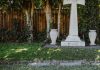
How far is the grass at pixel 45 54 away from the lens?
40.5ft

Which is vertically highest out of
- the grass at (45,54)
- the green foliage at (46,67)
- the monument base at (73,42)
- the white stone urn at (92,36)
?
the white stone urn at (92,36)

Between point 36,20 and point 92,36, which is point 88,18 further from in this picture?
point 36,20

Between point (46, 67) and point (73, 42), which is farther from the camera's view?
point (73, 42)

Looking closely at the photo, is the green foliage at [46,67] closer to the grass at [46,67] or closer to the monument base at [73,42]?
the grass at [46,67]

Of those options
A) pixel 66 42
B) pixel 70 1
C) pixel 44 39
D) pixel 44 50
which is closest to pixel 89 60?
pixel 44 50

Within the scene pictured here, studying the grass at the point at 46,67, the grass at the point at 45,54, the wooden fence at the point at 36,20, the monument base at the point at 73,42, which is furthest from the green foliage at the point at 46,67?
the wooden fence at the point at 36,20

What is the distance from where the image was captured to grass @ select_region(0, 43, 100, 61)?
486 inches

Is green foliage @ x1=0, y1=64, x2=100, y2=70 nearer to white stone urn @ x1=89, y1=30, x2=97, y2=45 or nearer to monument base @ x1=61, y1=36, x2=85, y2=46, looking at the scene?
monument base @ x1=61, y1=36, x2=85, y2=46

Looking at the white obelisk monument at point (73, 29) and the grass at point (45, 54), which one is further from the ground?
the white obelisk monument at point (73, 29)

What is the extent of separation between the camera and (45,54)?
13.2 m

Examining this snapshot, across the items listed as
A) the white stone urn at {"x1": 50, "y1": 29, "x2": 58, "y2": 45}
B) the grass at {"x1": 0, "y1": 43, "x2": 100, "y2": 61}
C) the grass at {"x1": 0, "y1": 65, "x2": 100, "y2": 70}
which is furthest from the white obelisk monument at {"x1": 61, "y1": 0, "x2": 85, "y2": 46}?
the grass at {"x1": 0, "y1": 65, "x2": 100, "y2": 70}

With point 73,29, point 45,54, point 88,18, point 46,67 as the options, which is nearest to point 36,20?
point 88,18

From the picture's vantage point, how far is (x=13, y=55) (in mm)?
13047

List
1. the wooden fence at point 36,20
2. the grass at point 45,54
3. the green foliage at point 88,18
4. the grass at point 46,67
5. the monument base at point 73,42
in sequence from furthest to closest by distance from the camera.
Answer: the wooden fence at point 36,20 < the green foliage at point 88,18 < the monument base at point 73,42 < the grass at point 45,54 < the grass at point 46,67
